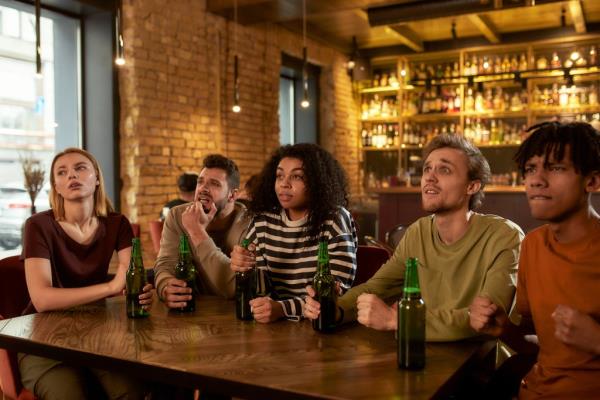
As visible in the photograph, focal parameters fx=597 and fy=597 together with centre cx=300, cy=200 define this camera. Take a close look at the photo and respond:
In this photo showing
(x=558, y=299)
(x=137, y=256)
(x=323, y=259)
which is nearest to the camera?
(x=558, y=299)

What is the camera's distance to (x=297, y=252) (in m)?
2.10

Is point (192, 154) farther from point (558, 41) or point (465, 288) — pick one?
point (558, 41)

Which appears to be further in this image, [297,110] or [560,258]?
[297,110]

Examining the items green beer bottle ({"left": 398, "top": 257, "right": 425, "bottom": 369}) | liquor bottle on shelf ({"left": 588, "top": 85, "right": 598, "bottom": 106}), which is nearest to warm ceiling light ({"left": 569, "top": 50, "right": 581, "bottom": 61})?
liquor bottle on shelf ({"left": 588, "top": 85, "right": 598, "bottom": 106})

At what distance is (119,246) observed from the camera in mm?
2336

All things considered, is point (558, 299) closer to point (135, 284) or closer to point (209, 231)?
point (135, 284)

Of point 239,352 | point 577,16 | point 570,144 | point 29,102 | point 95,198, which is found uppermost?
point 577,16

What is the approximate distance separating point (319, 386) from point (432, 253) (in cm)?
71

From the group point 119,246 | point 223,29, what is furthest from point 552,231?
point 223,29

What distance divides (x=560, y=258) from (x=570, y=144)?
11.3 inches

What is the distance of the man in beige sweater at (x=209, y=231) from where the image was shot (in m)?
2.27

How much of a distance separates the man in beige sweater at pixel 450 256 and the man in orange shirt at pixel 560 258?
3.2 inches

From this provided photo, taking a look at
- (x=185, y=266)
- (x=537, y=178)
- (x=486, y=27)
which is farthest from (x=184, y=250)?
(x=486, y=27)

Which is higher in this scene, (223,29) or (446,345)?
(223,29)
